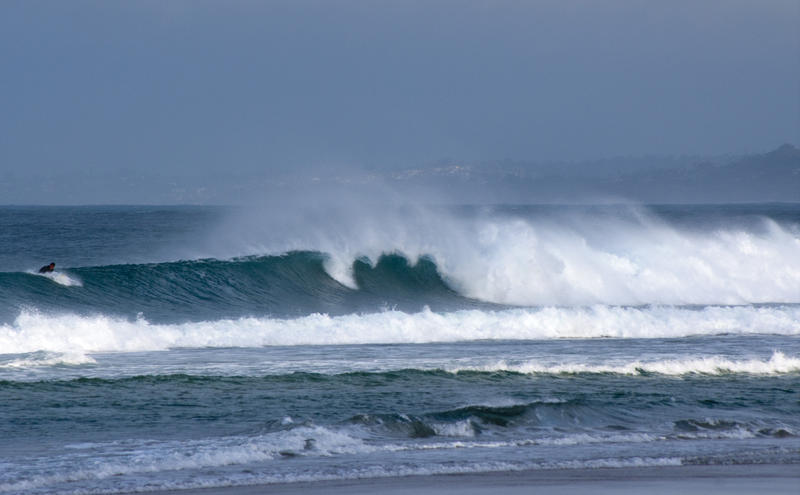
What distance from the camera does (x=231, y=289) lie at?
26156 mm

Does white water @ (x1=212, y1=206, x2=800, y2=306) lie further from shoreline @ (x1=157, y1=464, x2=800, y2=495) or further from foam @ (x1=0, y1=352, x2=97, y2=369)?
shoreline @ (x1=157, y1=464, x2=800, y2=495)

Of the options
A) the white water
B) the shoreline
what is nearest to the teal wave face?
the white water

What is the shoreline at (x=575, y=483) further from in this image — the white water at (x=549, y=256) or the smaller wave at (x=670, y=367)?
A: the white water at (x=549, y=256)

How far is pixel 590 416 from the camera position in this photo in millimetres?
11758

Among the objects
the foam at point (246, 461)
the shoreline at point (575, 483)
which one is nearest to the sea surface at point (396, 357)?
the foam at point (246, 461)

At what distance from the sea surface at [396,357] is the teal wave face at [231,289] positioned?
85 millimetres

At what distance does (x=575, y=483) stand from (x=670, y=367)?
6.80 meters

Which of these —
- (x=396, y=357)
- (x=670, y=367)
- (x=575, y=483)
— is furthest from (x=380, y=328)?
(x=575, y=483)

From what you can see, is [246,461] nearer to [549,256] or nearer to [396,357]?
[396,357]

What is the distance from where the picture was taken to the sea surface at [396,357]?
9.97m

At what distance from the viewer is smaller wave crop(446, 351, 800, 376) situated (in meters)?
15.0

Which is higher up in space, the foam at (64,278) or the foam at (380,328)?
the foam at (64,278)

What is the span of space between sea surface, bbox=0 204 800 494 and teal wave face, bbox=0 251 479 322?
9 centimetres

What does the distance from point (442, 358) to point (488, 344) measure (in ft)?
7.68
